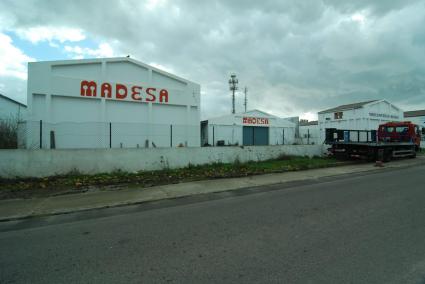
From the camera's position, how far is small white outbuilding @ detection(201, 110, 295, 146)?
27922 mm

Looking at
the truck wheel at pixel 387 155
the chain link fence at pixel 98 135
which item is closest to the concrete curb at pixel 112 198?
the chain link fence at pixel 98 135

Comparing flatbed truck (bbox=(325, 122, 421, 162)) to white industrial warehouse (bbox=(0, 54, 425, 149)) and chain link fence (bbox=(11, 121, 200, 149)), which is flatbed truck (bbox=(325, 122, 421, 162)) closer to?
white industrial warehouse (bbox=(0, 54, 425, 149))

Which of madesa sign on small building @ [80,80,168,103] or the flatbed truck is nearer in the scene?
madesa sign on small building @ [80,80,168,103]

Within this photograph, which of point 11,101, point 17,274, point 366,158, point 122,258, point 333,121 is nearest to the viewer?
point 17,274

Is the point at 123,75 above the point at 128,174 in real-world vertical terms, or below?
above

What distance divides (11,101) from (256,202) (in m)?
31.9

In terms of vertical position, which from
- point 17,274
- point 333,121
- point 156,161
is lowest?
point 17,274

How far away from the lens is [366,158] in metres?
16.8

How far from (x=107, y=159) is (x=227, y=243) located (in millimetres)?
8835

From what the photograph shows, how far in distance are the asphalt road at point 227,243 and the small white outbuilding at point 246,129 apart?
66.8 feet

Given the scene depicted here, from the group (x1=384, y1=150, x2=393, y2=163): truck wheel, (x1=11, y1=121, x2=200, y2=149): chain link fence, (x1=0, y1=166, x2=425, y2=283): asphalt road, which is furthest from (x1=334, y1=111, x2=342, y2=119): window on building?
(x1=0, y1=166, x2=425, y2=283): asphalt road

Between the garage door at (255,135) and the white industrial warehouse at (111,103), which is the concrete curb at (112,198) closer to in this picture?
the white industrial warehouse at (111,103)

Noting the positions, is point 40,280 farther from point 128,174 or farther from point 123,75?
point 123,75

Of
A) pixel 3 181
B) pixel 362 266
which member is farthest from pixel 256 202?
pixel 3 181
